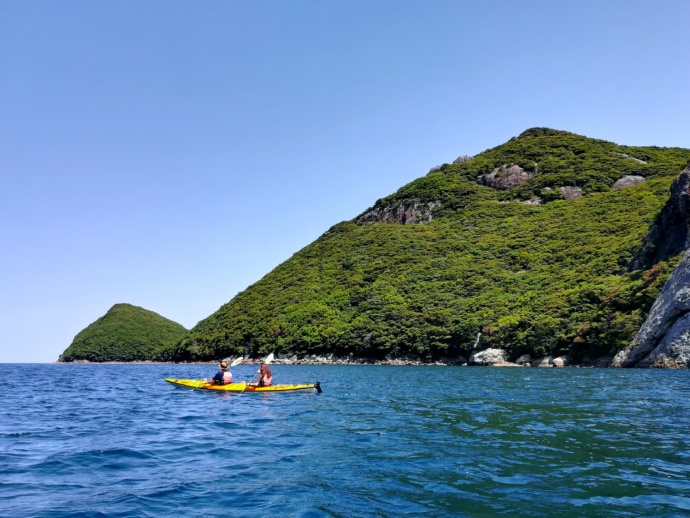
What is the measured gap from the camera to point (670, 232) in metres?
67.0

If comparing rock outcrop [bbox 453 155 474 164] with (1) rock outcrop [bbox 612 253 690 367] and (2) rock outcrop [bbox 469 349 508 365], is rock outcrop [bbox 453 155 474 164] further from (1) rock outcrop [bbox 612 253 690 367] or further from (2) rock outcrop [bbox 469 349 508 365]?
(1) rock outcrop [bbox 612 253 690 367]

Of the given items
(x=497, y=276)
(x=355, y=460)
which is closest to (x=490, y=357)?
(x=497, y=276)

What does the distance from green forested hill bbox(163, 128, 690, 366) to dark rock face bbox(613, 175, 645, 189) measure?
1748mm

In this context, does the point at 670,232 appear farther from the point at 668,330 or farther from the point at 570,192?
the point at 570,192

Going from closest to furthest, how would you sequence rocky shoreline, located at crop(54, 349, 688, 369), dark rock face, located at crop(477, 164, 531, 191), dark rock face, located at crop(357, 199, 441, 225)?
rocky shoreline, located at crop(54, 349, 688, 369)
dark rock face, located at crop(357, 199, 441, 225)
dark rock face, located at crop(477, 164, 531, 191)

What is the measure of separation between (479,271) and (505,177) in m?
56.4

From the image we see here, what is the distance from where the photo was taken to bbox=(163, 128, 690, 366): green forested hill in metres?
71.2

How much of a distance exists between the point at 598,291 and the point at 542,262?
24552mm

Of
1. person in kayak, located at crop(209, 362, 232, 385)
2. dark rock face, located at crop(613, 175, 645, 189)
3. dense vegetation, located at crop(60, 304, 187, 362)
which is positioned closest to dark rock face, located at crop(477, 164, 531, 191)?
dark rock face, located at crop(613, 175, 645, 189)

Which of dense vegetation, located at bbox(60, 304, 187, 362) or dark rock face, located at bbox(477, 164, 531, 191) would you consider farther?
dense vegetation, located at bbox(60, 304, 187, 362)

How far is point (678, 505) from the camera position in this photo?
8258mm

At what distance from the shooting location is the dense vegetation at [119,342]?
16912cm

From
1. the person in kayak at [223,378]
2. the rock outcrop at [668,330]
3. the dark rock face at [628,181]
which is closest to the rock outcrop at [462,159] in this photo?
the dark rock face at [628,181]

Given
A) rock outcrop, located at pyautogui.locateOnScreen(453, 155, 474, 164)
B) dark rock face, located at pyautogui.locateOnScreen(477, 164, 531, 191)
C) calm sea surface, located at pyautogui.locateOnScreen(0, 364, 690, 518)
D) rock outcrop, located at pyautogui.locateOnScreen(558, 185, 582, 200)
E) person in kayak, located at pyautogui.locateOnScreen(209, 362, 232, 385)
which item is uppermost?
rock outcrop, located at pyautogui.locateOnScreen(453, 155, 474, 164)
